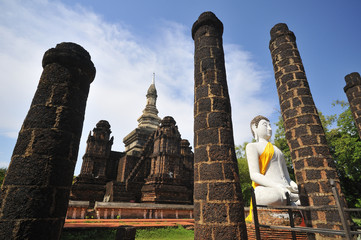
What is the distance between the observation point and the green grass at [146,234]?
15.9ft

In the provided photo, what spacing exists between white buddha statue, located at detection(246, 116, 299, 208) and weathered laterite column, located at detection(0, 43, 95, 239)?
317 cm

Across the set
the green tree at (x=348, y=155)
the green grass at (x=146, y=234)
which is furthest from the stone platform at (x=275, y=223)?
the green tree at (x=348, y=155)

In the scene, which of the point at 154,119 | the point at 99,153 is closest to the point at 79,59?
the point at 99,153

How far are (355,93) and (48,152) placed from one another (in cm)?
988

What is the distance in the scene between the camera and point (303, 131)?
5.06m

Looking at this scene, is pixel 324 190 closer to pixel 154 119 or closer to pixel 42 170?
pixel 42 170

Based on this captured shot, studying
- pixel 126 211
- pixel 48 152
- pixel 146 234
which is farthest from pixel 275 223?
pixel 126 211

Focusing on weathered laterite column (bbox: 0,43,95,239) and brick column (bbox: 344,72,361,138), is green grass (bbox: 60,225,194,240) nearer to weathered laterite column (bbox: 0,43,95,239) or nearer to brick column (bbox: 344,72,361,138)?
weathered laterite column (bbox: 0,43,95,239)

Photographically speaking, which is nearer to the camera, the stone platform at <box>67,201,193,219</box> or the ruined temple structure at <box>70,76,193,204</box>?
the stone platform at <box>67,201,193,219</box>

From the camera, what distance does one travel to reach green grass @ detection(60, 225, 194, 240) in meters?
4.85

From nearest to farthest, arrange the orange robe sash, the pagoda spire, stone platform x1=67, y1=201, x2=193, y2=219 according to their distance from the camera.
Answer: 1. the orange robe sash
2. stone platform x1=67, y1=201, x2=193, y2=219
3. the pagoda spire

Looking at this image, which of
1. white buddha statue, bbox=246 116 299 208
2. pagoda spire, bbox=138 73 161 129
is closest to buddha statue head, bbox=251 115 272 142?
white buddha statue, bbox=246 116 299 208

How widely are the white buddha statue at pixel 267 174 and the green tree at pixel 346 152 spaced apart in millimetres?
10431

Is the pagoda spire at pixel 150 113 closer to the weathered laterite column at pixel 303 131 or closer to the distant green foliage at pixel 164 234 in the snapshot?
the distant green foliage at pixel 164 234
